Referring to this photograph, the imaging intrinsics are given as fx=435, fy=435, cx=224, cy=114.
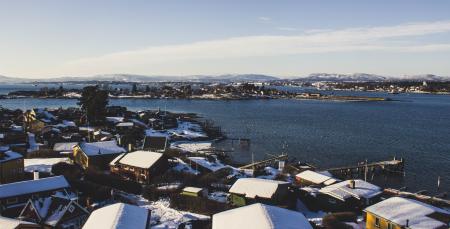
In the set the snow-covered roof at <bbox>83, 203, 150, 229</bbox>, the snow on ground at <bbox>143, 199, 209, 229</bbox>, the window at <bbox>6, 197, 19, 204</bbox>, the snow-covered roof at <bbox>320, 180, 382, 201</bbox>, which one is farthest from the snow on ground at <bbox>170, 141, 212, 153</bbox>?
the snow-covered roof at <bbox>83, 203, 150, 229</bbox>

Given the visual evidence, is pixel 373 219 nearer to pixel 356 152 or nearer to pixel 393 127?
pixel 356 152

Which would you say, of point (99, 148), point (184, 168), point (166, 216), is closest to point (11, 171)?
point (99, 148)

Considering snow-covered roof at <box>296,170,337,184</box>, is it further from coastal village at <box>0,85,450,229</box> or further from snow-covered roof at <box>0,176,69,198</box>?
snow-covered roof at <box>0,176,69,198</box>

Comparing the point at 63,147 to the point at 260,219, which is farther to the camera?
the point at 63,147

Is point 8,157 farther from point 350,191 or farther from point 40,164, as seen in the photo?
point 350,191

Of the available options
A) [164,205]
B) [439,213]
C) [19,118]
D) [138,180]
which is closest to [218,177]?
[138,180]
